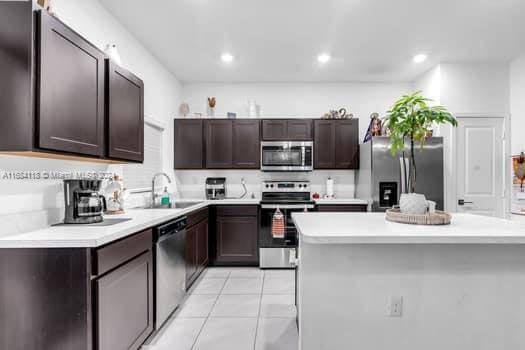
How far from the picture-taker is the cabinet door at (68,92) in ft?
5.15

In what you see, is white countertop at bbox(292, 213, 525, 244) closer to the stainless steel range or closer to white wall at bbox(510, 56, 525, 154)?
the stainless steel range

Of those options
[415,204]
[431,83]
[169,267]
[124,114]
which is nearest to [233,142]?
[124,114]

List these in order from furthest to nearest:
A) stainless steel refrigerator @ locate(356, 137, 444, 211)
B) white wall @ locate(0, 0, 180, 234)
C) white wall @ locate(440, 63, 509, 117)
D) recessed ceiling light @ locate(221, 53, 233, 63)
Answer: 1. white wall @ locate(440, 63, 509, 117)
2. stainless steel refrigerator @ locate(356, 137, 444, 211)
3. recessed ceiling light @ locate(221, 53, 233, 63)
4. white wall @ locate(0, 0, 180, 234)

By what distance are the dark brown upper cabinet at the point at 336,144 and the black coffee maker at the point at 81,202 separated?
10.1 feet

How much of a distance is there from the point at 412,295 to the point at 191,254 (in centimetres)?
220

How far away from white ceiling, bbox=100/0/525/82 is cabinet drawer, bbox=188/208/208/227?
1.88m

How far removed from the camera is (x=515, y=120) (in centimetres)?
393

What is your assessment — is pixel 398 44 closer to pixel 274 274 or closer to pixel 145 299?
pixel 274 274

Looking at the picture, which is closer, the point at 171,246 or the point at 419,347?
the point at 419,347

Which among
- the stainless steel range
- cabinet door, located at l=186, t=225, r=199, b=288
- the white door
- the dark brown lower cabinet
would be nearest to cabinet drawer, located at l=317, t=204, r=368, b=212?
the stainless steel range

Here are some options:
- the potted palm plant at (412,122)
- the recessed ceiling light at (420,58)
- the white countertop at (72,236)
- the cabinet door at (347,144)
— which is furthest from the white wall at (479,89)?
the white countertop at (72,236)

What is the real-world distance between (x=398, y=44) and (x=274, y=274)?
10.1 feet

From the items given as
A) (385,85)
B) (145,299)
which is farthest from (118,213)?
(385,85)

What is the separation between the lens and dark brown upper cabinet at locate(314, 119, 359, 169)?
4.48 meters
